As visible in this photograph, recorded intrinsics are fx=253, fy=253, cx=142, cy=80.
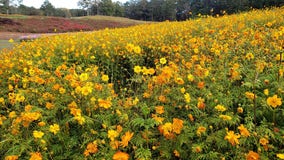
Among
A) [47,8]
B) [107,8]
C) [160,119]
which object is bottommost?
[160,119]

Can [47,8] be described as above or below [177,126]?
above

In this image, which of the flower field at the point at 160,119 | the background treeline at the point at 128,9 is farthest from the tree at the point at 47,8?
the flower field at the point at 160,119

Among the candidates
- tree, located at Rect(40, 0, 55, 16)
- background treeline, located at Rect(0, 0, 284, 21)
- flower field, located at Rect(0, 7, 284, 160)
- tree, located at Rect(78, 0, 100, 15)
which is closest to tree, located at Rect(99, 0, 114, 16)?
background treeline, located at Rect(0, 0, 284, 21)

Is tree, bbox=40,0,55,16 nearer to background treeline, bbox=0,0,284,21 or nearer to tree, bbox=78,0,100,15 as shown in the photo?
background treeline, bbox=0,0,284,21

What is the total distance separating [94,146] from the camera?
1808mm

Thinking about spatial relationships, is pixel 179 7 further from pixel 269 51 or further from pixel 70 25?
pixel 269 51

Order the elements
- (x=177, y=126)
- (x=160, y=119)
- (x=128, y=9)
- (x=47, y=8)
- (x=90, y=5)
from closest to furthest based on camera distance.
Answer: (x=177, y=126) → (x=160, y=119) → (x=47, y=8) → (x=128, y=9) → (x=90, y=5)

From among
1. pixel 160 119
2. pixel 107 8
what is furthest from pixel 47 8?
pixel 160 119

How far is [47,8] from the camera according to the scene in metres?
59.4

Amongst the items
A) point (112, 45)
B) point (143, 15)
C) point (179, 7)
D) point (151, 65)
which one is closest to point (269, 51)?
point (151, 65)

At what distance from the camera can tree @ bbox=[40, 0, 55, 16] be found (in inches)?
2333

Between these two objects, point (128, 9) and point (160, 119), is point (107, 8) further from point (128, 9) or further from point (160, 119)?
point (160, 119)

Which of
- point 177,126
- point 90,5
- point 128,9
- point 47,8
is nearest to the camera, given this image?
point 177,126

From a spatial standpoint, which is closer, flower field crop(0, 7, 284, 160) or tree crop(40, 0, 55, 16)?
flower field crop(0, 7, 284, 160)
